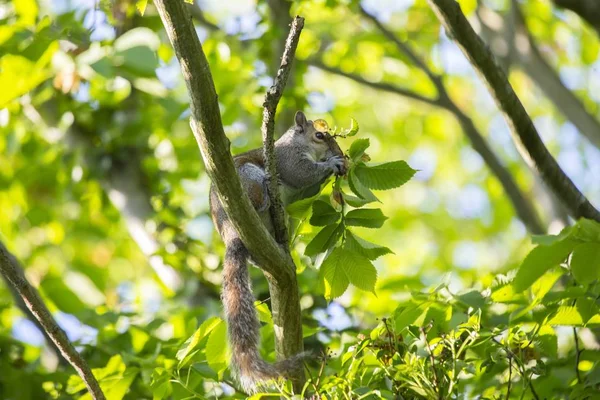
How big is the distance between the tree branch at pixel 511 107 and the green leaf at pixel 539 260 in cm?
115

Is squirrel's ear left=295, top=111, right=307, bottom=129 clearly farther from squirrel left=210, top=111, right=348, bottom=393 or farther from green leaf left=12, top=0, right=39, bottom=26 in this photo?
green leaf left=12, top=0, right=39, bottom=26

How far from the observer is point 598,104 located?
975cm

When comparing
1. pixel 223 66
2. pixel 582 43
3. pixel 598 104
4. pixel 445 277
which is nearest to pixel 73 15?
pixel 223 66

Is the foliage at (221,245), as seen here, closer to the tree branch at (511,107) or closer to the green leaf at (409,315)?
the green leaf at (409,315)

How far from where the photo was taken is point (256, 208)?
3650mm

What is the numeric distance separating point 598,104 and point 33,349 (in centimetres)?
797

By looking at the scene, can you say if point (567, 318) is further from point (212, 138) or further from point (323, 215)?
point (212, 138)

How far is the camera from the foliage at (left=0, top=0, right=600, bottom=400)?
2.50 metres

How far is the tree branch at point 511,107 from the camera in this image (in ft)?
10.3

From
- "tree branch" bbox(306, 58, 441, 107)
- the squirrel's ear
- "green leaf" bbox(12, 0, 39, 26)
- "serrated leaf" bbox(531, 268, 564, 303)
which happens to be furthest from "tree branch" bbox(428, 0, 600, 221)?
"green leaf" bbox(12, 0, 39, 26)

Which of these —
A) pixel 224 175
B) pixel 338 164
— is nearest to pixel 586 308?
pixel 224 175

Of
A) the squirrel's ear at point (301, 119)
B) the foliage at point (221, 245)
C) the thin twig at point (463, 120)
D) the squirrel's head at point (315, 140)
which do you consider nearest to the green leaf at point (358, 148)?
the foliage at point (221, 245)

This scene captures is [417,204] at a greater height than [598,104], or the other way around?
[598,104]

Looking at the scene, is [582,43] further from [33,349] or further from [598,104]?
[33,349]
